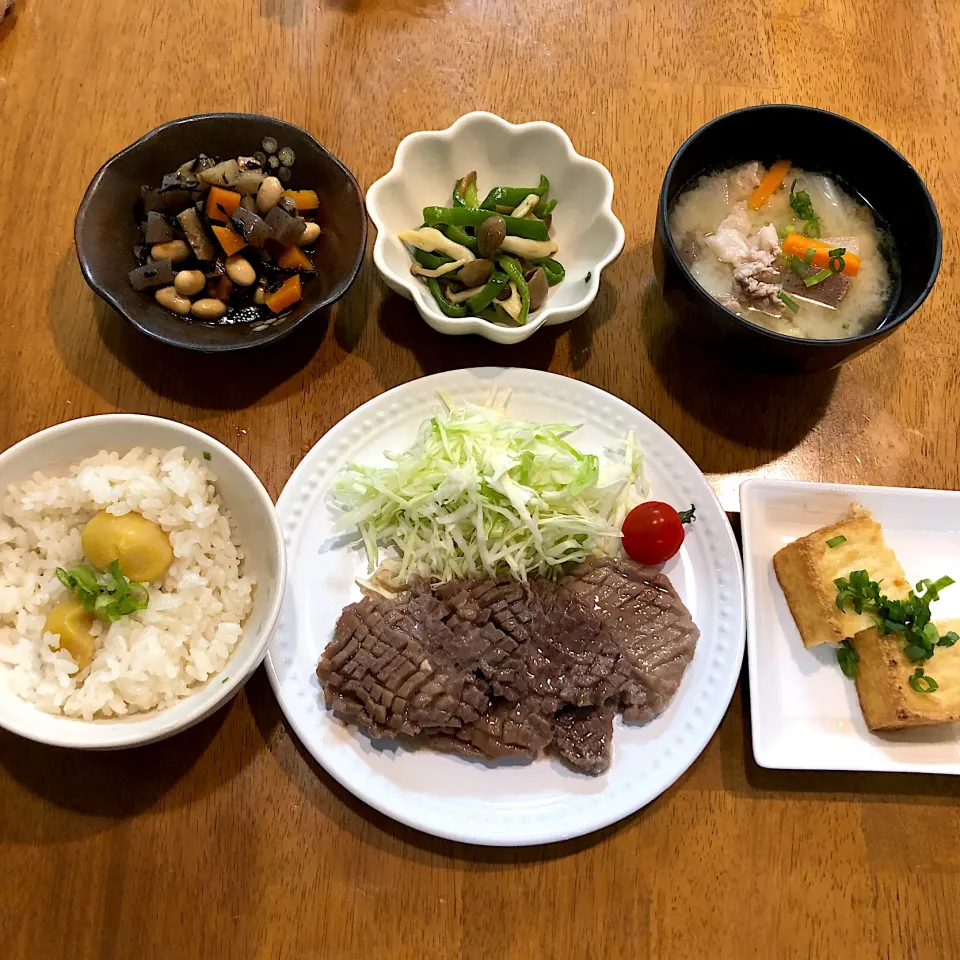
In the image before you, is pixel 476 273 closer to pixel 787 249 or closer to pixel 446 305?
pixel 446 305

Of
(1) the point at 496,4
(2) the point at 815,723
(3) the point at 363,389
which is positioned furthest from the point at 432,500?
(1) the point at 496,4

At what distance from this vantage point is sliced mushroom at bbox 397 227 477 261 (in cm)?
227

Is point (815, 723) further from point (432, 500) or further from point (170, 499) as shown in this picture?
point (170, 499)

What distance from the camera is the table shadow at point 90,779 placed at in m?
1.99

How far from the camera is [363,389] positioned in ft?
7.89

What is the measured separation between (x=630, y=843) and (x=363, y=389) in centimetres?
159

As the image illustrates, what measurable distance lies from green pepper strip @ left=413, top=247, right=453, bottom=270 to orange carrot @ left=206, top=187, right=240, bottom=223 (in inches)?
22.6

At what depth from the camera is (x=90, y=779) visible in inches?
79.7

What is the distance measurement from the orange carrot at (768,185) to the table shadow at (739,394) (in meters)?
0.45

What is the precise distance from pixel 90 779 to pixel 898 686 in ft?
7.44

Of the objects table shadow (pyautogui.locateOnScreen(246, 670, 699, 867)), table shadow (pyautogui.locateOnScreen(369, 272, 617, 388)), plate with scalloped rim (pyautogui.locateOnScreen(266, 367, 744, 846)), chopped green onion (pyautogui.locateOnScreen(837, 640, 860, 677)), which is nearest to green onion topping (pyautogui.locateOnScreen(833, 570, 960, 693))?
chopped green onion (pyautogui.locateOnScreen(837, 640, 860, 677))

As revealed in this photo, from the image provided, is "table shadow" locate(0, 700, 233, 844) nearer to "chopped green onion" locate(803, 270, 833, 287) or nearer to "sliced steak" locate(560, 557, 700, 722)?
"sliced steak" locate(560, 557, 700, 722)

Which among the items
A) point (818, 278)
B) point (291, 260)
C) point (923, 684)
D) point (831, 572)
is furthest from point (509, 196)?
point (923, 684)

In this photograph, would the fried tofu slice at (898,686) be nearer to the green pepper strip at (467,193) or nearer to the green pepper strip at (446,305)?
the green pepper strip at (446,305)
